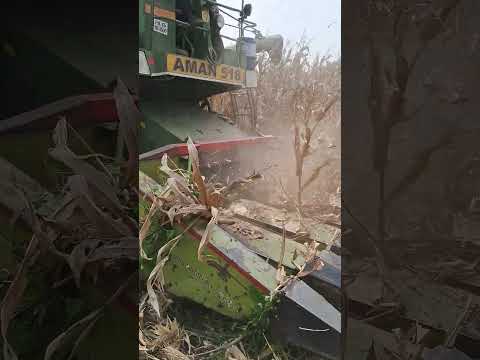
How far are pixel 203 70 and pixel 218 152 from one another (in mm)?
654

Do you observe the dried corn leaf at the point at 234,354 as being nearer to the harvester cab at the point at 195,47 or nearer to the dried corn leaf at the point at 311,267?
the dried corn leaf at the point at 311,267

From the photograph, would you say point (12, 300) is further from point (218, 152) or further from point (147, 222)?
point (218, 152)

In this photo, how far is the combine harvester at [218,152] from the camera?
1.24 m

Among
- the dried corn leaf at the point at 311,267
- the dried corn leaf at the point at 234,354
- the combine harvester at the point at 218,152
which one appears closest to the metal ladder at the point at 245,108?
the combine harvester at the point at 218,152

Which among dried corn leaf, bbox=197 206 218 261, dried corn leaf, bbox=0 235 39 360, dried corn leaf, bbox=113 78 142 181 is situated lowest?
dried corn leaf, bbox=197 206 218 261

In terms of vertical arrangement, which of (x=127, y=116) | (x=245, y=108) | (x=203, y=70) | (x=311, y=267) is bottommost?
(x=311, y=267)

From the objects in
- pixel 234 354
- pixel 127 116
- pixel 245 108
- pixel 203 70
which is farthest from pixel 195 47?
pixel 127 116

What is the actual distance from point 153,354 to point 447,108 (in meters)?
1.29

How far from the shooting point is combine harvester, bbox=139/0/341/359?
4.07 ft

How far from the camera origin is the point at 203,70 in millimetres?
2615

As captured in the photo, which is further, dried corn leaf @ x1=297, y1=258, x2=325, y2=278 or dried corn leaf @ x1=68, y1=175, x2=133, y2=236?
dried corn leaf @ x1=297, y1=258, x2=325, y2=278

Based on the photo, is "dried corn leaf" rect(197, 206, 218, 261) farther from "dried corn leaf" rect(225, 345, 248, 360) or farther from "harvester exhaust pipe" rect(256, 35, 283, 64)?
"harvester exhaust pipe" rect(256, 35, 283, 64)

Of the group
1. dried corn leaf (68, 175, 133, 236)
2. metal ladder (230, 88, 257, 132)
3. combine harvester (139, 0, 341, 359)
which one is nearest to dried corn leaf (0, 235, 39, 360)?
dried corn leaf (68, 175, 133, 236)

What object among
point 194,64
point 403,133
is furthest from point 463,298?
point 194,64
